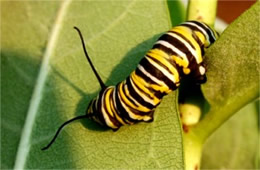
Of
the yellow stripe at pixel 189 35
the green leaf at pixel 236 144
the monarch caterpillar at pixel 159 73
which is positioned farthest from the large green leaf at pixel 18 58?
the green leaf at pixel 236 144

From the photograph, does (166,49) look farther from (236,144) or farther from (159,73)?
(236,144)

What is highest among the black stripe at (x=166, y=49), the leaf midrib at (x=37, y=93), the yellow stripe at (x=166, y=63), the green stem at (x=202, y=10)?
the green stem at (x=202, y=10)

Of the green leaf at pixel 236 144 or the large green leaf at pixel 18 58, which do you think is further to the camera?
the green leaf at pixel 236 144

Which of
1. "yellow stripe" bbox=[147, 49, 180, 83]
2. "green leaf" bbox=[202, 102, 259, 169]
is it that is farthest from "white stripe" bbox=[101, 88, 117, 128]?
"green leaf" bbox=[202, 102, 259, 169]

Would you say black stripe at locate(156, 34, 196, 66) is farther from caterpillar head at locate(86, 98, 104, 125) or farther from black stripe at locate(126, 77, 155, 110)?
caterpillar head at locate(86, 98, 104, 125)

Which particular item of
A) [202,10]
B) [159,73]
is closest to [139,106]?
[159,73]

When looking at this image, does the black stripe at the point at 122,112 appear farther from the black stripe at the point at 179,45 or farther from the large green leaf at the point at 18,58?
the large green leaf at the point at 18,58
